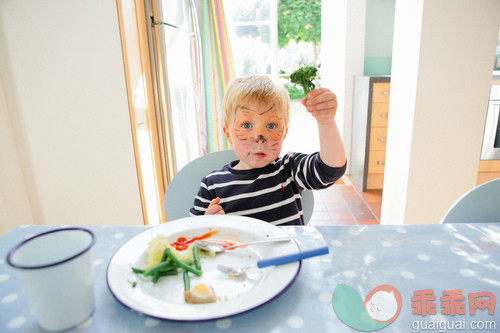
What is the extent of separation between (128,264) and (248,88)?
24.3 inches

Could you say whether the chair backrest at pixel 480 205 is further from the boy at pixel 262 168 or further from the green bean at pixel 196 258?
the green bean at pixel 196 258

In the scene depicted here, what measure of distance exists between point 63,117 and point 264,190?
1188 millimetres

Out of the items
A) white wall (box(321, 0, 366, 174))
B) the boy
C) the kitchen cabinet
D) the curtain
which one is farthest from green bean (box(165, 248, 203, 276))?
white wall (box(321, 0, 366, 174))

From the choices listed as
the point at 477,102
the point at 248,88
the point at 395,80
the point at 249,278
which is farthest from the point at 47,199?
the point at 477,102

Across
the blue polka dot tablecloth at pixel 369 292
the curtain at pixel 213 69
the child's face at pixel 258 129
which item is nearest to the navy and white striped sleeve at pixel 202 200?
the child's face at pixel 258 129

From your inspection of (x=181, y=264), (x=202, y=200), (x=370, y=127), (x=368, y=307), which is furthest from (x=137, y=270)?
(x=370, y=127)

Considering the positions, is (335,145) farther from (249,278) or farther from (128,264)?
(128,264)

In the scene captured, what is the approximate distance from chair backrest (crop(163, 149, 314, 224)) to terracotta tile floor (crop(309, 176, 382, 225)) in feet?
4.56

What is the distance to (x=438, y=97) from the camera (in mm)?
1475

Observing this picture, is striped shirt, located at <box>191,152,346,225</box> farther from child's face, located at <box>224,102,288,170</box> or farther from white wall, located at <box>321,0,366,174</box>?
white wall, located at <box>321,0,366,174</box>

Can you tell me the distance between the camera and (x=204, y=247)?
0.60 m

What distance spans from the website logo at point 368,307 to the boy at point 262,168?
1.47ft

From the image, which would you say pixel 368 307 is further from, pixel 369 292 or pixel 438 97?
pixel 438 97

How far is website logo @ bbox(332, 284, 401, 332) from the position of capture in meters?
0.43
